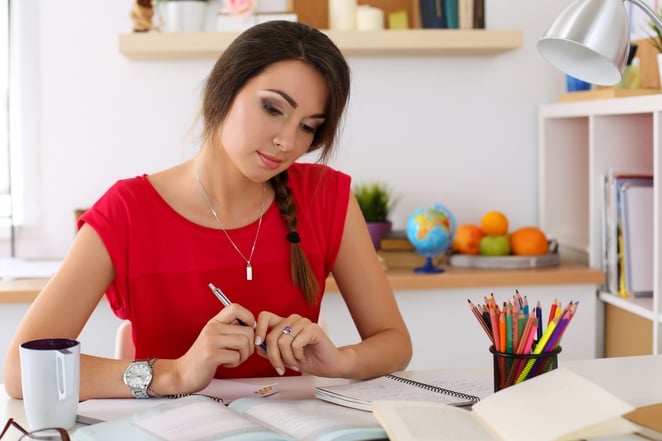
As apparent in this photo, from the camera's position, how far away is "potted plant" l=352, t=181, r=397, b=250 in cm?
271

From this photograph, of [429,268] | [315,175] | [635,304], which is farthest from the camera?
[429,268]

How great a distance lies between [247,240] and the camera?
1.71 m

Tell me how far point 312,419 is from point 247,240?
0.61 metres

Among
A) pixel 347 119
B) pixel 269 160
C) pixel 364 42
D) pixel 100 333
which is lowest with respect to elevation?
pixel 100 333

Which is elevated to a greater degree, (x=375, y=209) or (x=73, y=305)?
(x=375, y=209)

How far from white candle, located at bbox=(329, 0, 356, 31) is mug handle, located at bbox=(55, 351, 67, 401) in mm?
1751

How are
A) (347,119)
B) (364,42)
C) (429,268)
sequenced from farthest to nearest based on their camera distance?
(347,119), (364,42), (429,268)

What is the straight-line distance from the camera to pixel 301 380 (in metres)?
1.44

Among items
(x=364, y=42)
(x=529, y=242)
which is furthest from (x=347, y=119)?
(x=529, y=242)

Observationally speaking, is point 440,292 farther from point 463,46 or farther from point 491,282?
point 463,46

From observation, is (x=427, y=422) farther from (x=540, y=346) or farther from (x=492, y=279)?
(x=492, y=279)

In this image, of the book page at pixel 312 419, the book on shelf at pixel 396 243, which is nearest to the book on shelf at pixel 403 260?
the book on shelf at pixel 396 243

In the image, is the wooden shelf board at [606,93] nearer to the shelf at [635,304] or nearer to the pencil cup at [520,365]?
the shelf at [635,304]

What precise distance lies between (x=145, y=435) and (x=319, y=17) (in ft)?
6.22
